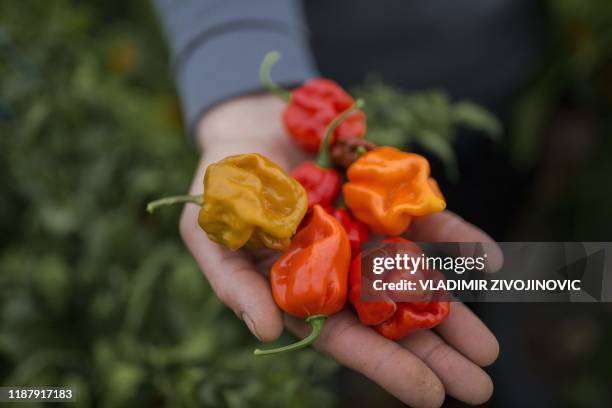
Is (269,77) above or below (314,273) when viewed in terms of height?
above

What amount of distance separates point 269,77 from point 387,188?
1.03m

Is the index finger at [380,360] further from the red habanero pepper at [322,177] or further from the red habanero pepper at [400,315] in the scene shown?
the red habanero pepper at [322,177]

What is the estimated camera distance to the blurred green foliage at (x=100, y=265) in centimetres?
303

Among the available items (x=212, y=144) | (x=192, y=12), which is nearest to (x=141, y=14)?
(x=192, y=12)

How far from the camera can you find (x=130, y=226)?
357 centimetres

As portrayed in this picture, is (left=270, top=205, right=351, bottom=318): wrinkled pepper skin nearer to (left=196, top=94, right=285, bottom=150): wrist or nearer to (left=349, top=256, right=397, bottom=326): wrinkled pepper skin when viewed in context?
(left=349, top=256, right=397, bottom=326): wrinkled pepper skin

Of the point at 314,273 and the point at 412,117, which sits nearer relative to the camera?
the point at 314,273

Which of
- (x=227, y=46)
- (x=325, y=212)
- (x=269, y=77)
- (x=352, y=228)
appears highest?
(x=227, y=46)

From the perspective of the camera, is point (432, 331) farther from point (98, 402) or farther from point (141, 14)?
point (141, 14)

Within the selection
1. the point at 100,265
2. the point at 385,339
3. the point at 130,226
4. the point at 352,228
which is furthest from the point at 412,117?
the point at 100,265

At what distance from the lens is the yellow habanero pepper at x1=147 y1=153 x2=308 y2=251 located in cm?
236

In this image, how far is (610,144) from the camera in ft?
16.0

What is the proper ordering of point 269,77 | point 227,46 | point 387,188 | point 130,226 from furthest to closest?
Result: 1. point 130,226
2. point 227,46
3. point 269,77
4. point 387,188

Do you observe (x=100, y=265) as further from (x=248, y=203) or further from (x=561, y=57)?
(x=561, y=57)
